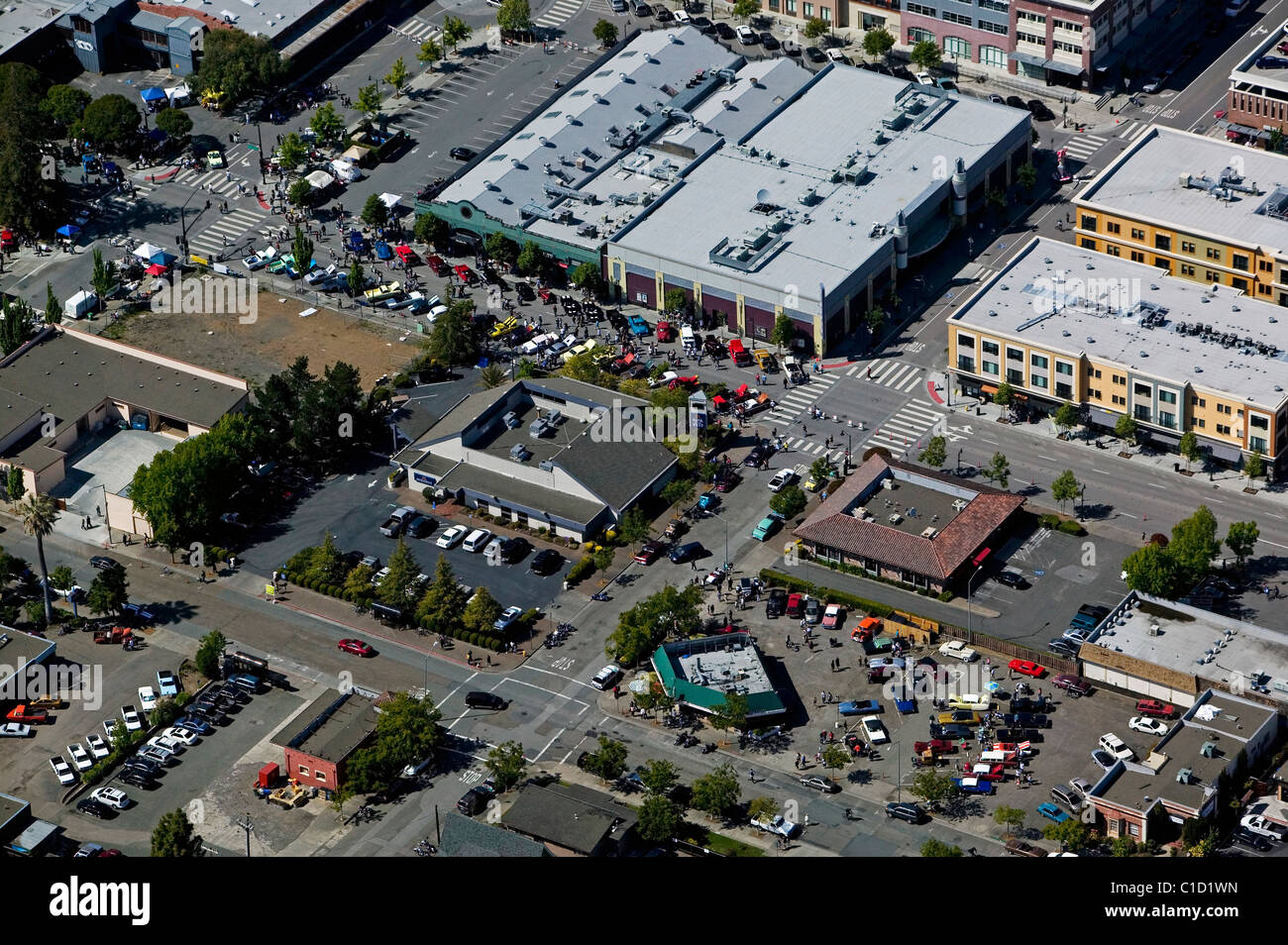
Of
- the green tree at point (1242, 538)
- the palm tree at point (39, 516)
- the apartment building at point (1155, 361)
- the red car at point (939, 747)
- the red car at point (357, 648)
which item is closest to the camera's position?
the red car at point (939, 747)

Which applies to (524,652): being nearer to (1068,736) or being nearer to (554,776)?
(554,776)

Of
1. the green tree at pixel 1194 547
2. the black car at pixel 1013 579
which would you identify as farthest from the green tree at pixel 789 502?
the green tree at pixel 1194 547

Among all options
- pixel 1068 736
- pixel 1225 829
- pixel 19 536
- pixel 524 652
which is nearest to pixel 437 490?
pixel 524 652

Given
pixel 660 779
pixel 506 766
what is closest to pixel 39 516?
pixel 506 766

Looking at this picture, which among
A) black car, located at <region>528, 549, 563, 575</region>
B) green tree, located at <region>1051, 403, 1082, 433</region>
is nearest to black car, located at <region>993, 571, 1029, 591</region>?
green tree, located at <region>1051, 403, 1082, 433</region>

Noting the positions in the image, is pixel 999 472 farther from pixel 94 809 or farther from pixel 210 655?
pixel 94 809

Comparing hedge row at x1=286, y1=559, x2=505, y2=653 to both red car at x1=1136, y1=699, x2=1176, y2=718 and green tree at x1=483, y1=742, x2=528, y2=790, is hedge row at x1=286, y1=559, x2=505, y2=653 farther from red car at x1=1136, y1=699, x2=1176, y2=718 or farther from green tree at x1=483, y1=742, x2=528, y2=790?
red car at x1=1136, y1=699, x2=1176, y2=718

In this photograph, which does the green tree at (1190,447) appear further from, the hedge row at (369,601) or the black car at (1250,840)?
the hedge row at (369,601)
